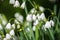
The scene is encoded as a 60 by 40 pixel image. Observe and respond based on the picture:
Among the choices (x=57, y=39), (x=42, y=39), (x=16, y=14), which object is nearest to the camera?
(x=42, y=39)

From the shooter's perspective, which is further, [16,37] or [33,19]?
[16,37]

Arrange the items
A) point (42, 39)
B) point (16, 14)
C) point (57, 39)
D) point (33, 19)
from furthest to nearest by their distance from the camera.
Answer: point (16, 14) → point (57, 39) → point (42, 39) → point (33, 19)

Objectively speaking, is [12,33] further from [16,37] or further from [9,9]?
[9,9]

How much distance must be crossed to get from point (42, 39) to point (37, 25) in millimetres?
113

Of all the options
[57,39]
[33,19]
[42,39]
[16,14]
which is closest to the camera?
[33,19]

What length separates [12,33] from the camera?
145 centimetres

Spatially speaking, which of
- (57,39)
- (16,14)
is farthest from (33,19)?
(16,14)

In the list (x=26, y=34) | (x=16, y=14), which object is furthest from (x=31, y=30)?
(x=16, y=14)

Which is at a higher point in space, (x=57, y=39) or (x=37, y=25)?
(x=37, y=25)

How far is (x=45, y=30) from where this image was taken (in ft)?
5.22

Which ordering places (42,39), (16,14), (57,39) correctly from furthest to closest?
1. (16,14)
2. (57,39)
3. (42,39)

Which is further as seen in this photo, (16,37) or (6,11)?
(6,11)

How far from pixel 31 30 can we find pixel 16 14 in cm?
60

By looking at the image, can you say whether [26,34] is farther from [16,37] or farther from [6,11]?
[6,11]
